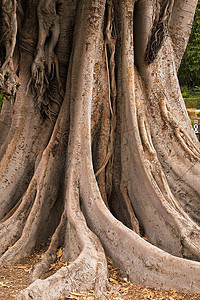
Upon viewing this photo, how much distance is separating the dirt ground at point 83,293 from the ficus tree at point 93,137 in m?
0.09

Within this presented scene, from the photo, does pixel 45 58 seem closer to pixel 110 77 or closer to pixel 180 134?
pixel 110 77

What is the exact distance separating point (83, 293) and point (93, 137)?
2243 mm

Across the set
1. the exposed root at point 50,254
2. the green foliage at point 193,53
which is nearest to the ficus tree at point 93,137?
the exposed root at point 50,254

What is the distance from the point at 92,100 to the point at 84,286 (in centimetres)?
249

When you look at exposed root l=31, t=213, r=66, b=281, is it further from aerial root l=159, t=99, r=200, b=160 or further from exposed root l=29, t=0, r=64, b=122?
aerial root l=159, t=99, r=200, b=160

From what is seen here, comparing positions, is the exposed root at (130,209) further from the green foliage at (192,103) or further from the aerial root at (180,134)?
the green foliage at (192,103)

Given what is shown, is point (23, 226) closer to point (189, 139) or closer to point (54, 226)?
point (54, 226)

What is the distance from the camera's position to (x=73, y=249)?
13.9ft

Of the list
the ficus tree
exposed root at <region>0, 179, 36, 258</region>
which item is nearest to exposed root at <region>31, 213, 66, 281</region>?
the ficus tree

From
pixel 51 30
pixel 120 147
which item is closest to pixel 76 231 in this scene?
pixel 120 147

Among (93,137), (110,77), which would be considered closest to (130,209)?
(93,137)

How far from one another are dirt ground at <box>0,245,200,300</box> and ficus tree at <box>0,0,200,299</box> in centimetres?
9

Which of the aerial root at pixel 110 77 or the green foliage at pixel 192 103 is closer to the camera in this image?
the aerial root at pixel 110 77

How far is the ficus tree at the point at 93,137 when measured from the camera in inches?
178
